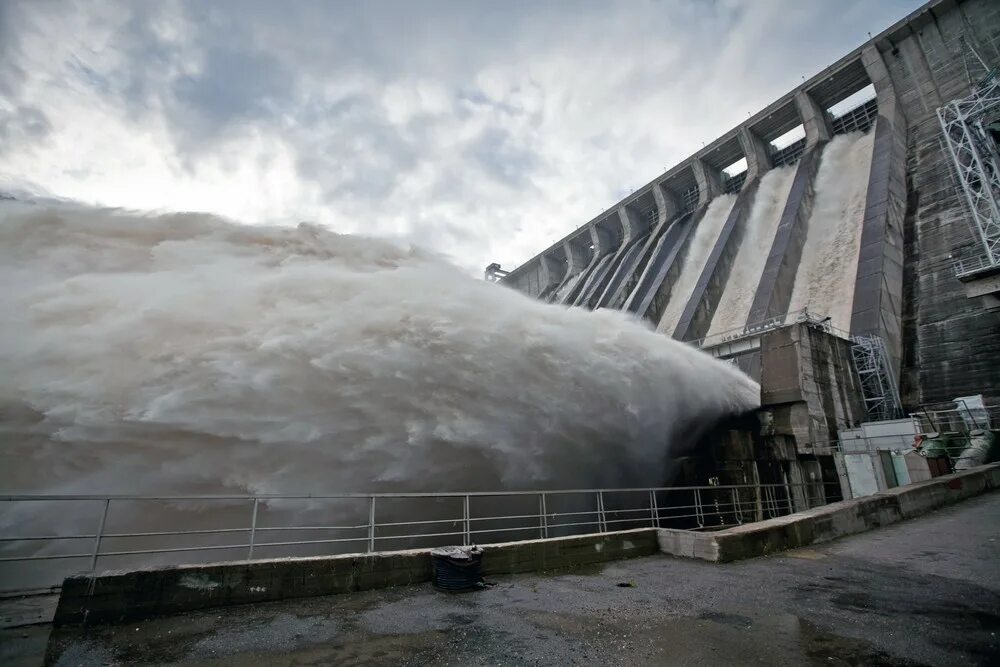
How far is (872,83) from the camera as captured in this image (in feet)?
97.9

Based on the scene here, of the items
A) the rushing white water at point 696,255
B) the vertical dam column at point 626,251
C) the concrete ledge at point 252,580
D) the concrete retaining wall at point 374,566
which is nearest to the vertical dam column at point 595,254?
the vertical dam column at point 626,251

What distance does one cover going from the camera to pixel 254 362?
22.2 ft

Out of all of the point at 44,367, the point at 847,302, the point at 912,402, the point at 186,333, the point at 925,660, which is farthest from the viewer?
the point at 847,302

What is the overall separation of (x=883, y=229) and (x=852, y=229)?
2809 mm

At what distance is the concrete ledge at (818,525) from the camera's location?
22.0ft

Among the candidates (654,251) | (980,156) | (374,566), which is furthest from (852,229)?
(374,566)

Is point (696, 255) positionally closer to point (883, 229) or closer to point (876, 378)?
point (883, 229)

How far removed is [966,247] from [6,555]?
3140cm

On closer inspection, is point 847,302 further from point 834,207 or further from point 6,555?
point 6,555

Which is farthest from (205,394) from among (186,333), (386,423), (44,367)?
(386,423)

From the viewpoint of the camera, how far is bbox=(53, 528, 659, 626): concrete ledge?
4105 mm

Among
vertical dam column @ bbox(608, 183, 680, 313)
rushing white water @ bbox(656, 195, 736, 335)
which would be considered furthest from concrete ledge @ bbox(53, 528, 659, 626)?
vertical dam column @ bbox(608, 183, 680, 313)

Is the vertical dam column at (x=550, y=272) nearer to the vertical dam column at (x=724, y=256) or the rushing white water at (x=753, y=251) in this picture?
the vertical dam column at (x=724, y=256)

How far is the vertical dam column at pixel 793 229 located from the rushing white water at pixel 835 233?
1.40 feet
